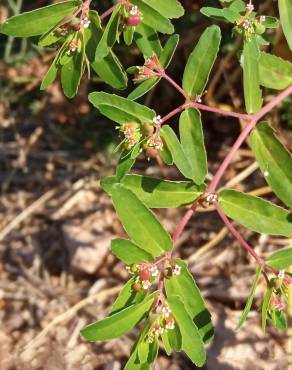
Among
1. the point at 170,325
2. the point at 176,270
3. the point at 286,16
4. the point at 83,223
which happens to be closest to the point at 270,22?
the point at 286,16

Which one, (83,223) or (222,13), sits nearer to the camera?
(222,13)

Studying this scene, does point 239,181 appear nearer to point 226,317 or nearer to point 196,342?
point 226,317

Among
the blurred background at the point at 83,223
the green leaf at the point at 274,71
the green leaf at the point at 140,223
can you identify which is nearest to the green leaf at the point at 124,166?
the green leaf at the point at 140,223

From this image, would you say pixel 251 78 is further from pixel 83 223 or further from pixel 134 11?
pixel 83 223

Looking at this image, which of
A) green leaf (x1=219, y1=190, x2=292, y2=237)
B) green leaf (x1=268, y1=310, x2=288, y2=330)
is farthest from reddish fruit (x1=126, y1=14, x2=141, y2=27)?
green leaf (x1=268, y1=310, x2=288, y2=330)

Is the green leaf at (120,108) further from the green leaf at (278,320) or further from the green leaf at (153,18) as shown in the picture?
the green leaf at (278,320)
